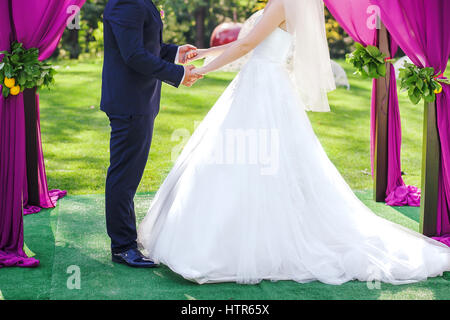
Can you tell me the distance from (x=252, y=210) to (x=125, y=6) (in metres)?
1.41

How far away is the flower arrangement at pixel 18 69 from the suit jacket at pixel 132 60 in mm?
548

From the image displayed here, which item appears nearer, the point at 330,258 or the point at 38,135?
the point at 330,258

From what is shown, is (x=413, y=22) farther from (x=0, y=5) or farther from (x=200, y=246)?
(x=0, y=5)

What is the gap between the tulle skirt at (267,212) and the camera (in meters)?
3.37

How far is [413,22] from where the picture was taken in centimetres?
391

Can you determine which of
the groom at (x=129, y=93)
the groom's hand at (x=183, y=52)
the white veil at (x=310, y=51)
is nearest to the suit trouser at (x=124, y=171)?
the groom at (x=129, y=93)

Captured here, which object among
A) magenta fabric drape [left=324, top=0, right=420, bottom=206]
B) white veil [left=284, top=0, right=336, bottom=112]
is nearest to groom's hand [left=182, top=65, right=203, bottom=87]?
white veil [left=284, top=0, right=336, bottom=112]

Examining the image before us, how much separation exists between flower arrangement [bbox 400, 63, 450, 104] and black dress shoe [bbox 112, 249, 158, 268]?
2.07m

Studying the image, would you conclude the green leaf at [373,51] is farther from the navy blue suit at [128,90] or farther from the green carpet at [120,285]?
the green carpet at [120,285]

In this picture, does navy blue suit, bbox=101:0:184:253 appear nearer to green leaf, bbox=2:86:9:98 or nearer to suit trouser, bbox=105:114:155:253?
suit trouser, bbox=105:114:155:253

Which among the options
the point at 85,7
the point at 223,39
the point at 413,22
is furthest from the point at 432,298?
the point at 85,7

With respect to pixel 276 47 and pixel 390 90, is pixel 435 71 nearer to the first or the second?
pixel 276 47

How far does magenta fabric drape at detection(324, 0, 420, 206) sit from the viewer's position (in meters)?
4.71

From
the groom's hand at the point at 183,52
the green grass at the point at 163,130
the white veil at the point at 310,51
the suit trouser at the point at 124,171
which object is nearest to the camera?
the suit trouser at the point at 124,171
